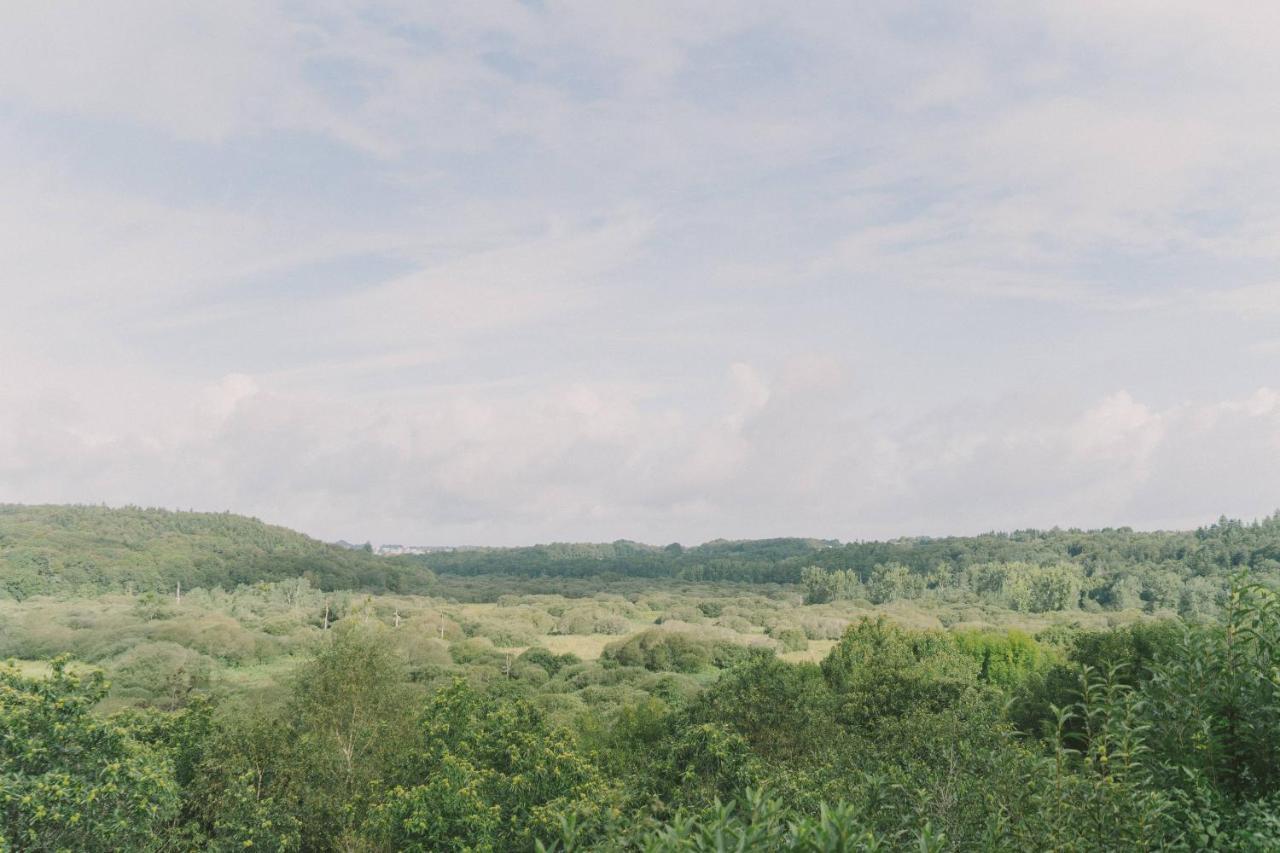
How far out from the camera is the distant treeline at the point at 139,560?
422 ft

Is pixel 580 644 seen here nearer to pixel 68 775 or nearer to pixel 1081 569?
pixel 68 775

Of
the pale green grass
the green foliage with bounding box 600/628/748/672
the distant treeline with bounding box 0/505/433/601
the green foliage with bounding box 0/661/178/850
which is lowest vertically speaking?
the pale green grass

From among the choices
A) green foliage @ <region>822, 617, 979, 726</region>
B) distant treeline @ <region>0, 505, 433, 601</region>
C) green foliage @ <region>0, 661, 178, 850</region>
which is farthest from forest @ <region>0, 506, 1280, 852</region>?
distant treeline @ <region>0, 505, 433, 601</region>

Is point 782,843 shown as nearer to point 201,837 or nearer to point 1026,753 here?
point 1026,753

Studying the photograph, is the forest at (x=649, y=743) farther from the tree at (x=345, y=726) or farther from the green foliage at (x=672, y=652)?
the green foliage at (x=672, y=652)

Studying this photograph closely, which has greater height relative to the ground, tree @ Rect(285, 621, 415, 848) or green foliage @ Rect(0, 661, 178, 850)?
green foliage @ Rect(0, 661, 178, 850)

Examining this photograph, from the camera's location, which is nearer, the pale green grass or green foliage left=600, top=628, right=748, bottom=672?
green foliage left=600, top=628, right=748, bottom=672

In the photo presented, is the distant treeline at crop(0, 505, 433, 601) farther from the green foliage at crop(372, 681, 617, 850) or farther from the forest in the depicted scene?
the green foliage at crop(372, 681, 617, 850)

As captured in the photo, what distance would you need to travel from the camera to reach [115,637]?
7950cm

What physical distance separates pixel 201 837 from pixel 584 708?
36.5 meters

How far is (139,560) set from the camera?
144 metres

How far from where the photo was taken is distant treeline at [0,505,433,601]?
422 feet

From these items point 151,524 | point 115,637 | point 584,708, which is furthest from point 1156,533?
point 151,524

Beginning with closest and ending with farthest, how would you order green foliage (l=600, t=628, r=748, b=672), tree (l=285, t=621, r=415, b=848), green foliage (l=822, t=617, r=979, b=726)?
tree (l=285, t=621, r=415, b=848) < green foliage (l=822, t=617, r=979, b=726) < green foliage (l=600, t=628, r=748, b=672)
